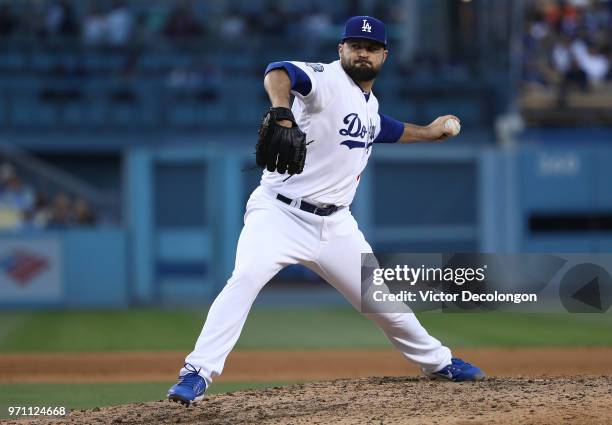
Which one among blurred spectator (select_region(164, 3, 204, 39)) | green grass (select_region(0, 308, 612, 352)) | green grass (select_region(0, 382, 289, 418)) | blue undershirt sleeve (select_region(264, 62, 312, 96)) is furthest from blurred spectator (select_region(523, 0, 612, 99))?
blue undershirt sleeve (select_region(264, 62, 312, 96))

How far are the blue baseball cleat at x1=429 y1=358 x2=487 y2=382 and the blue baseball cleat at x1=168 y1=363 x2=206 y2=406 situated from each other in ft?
5.08

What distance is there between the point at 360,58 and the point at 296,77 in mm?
528

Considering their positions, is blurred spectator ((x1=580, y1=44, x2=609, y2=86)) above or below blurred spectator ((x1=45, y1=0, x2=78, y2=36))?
below

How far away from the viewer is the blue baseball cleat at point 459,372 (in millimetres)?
6004

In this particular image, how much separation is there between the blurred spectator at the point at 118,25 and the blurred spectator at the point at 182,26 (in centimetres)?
74

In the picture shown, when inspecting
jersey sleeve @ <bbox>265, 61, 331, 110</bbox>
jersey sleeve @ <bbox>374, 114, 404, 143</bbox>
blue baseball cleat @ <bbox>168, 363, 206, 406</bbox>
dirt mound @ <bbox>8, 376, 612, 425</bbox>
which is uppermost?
jersey sleeve @ <bbox>265, 61, 331, 110</bbox>

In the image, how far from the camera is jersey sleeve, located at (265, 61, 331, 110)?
510cm

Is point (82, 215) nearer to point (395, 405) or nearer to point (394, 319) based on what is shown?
point (394, 319)

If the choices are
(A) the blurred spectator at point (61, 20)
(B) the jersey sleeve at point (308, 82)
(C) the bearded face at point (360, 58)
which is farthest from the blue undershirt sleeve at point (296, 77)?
(A) the blurred spectator at point (61, 20)

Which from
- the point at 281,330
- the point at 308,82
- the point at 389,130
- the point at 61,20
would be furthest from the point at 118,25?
the point at 308,82

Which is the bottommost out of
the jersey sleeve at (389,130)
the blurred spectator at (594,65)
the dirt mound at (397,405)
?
the dirt mound at (397,405)

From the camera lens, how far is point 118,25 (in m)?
19.5

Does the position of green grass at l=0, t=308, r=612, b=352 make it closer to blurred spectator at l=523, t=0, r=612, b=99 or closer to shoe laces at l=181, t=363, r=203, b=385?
blurred spectator at l=523, t=0, r=612, b=99

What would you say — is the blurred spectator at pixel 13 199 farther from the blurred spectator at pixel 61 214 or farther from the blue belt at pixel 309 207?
the blue belt at pixel 309 207
